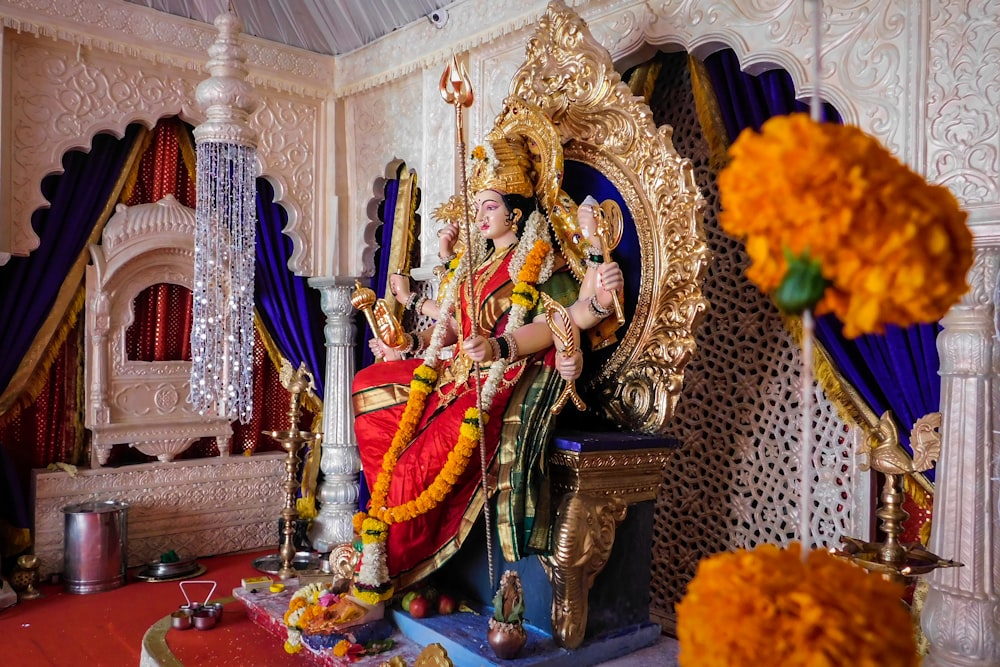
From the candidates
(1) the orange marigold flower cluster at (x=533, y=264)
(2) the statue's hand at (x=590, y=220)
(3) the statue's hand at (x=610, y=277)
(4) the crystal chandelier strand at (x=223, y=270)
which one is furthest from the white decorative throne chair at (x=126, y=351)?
(3) the statue's hand at (x=610, y=277)

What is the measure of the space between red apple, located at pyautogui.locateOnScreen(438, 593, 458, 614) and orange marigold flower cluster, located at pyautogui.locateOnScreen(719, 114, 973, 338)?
2.50 m

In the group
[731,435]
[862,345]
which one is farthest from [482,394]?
[862,345]

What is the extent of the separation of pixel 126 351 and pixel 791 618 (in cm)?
471

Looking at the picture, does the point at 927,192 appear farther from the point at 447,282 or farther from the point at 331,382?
the point at 331,382

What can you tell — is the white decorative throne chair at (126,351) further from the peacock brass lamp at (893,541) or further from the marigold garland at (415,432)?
the peacock brass lamp at (893,541)

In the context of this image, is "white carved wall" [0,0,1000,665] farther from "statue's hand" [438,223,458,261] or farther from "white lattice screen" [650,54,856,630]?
"statue's hand" [438,223,458,261]

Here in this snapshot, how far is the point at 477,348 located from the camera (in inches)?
115

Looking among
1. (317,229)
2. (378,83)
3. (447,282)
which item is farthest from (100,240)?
(447,282)

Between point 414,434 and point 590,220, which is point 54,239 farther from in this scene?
point 590,220

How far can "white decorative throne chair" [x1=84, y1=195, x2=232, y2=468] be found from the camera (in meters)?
4.82

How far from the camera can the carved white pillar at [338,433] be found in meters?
5.07

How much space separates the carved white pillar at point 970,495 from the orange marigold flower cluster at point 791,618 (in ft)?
5.03

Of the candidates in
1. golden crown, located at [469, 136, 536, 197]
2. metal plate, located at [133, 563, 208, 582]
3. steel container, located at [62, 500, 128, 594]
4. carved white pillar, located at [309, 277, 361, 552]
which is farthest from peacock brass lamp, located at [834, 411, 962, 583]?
steel container, located at [62, 500, 128, 594]

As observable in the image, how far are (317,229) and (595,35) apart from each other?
8.06 ft
